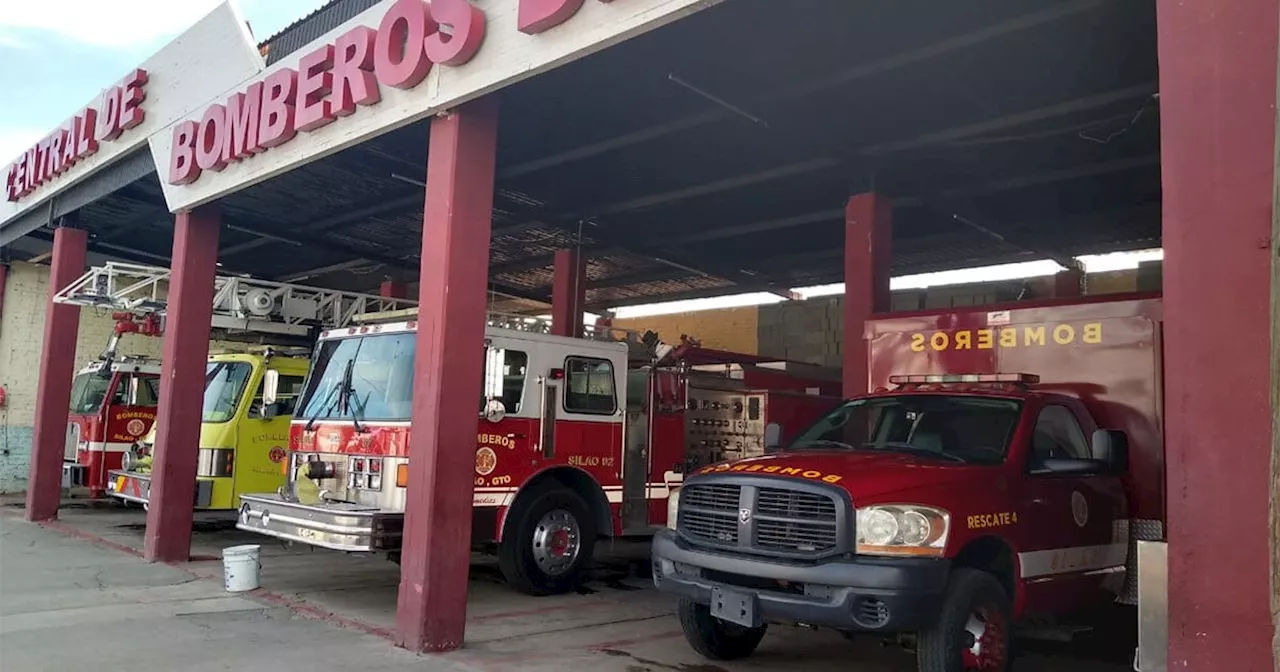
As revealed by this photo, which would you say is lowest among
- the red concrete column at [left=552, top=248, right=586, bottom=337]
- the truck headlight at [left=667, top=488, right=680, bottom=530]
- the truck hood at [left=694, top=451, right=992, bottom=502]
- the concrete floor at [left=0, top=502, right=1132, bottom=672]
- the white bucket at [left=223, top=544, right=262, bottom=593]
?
the concrete floor at [left=0, top=502, right=1132, bottom=672]

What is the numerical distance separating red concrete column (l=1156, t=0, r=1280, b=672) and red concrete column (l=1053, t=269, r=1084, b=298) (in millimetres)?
10534

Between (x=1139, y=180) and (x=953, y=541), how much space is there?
762 centimetres

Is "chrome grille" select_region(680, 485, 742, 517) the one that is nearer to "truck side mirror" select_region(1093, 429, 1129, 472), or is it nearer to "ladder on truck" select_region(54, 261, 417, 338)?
"truck side mirror" select_region(1093, 429, 1129, 472)

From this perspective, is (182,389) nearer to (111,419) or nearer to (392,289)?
(111,419)

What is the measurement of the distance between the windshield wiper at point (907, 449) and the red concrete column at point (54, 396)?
1209cm

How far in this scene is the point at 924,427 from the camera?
21.6 ft

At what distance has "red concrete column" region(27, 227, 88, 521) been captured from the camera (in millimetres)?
13328

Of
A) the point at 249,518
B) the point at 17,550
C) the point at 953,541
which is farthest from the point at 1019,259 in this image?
the point at 17,550

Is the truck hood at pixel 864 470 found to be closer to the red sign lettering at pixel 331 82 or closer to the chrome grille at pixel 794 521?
the chrome grille at pixel 794 521

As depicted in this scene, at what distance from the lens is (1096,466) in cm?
589

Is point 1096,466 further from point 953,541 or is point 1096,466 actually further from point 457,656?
point 457,656

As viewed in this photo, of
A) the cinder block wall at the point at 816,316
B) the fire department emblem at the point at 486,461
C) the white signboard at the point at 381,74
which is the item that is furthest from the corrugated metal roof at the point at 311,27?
the cinder block wall at the point at 816,316

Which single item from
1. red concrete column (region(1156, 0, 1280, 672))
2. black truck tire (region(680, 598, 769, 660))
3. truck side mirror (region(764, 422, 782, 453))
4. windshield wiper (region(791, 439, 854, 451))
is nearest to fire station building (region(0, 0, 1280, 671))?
red concrete column (region(1156, 0, 1280, 672))

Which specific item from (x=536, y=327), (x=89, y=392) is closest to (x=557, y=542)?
(x=536, y=327)
